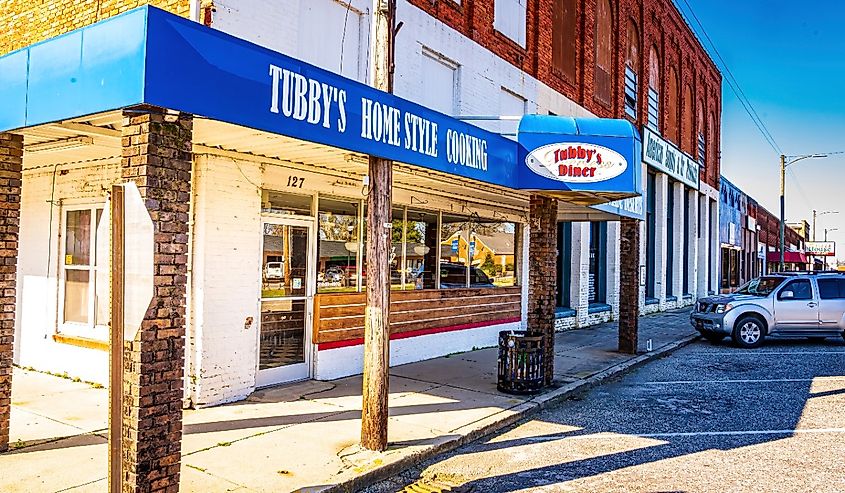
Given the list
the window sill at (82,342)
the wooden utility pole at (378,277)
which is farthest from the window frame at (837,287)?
the window sill at (82,342)

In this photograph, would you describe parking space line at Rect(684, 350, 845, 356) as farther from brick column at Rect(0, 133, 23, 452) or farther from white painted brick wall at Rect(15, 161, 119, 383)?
brick column at Rect(0, 133, 23, 452)

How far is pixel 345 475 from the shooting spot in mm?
6109

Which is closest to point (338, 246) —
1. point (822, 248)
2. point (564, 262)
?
point (564, 262)

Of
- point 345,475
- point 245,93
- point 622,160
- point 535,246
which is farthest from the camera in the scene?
point 535,246

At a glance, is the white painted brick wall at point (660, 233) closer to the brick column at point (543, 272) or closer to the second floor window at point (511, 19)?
the second floor window at point (511, 19)

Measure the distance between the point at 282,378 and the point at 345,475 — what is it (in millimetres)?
3850

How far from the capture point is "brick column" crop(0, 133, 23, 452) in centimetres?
648

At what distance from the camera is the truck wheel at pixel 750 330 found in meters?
16.6

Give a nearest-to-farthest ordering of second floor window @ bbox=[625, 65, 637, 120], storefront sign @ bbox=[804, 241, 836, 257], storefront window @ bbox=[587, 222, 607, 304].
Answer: storefront window @ bbox=[587, 222, 607, 304]
second floor window @ bbox=[625, 65, 637, 120]
storefront sign @ bbox=[804, 241, 836, 257]

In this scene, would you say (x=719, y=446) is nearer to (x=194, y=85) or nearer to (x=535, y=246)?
(x=535, y=246)

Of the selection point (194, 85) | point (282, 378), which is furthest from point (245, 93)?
point (282, 378)

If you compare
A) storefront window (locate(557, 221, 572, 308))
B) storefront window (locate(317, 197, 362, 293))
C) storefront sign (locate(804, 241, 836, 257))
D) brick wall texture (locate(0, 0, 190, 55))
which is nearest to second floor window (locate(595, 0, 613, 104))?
storefront window (locate(557, 221, 572, 308))

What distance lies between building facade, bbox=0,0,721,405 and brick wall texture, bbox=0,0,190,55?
29 mm

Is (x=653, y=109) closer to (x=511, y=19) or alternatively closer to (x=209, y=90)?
(x=511, y=19)
